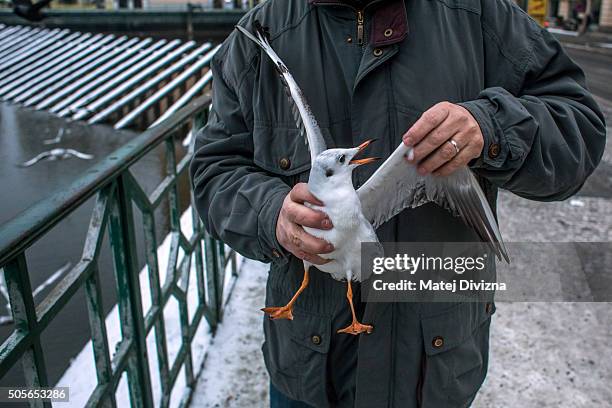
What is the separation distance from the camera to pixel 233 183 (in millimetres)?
1642

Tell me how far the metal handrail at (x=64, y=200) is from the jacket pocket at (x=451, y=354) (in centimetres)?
101

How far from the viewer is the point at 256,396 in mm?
2959

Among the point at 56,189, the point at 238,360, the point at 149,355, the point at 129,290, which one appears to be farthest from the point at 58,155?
the point at 56,189

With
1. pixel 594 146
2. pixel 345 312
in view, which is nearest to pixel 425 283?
pixel 345 312

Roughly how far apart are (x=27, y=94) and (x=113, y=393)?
1137cm

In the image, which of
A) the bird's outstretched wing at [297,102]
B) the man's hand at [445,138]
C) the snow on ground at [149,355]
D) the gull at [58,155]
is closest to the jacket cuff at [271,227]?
the bird's outstretched wing at [297,102]

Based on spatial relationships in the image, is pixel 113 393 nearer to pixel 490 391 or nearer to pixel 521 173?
pixel 521 173

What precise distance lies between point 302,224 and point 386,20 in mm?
561

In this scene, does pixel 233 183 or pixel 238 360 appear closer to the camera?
pixel 233 183

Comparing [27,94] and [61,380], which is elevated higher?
[61,380]

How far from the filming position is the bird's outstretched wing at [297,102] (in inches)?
55.9

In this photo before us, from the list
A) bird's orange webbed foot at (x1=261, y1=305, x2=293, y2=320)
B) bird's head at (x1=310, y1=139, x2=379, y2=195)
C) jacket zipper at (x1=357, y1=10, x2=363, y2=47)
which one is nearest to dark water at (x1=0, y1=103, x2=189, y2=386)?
bird's orange webbed foot at (x1=261, y1=305, x2=293, y2=320)

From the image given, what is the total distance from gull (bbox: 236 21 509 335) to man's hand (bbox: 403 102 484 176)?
40 millimetres

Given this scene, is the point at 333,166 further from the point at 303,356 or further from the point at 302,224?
the point at 303,356
